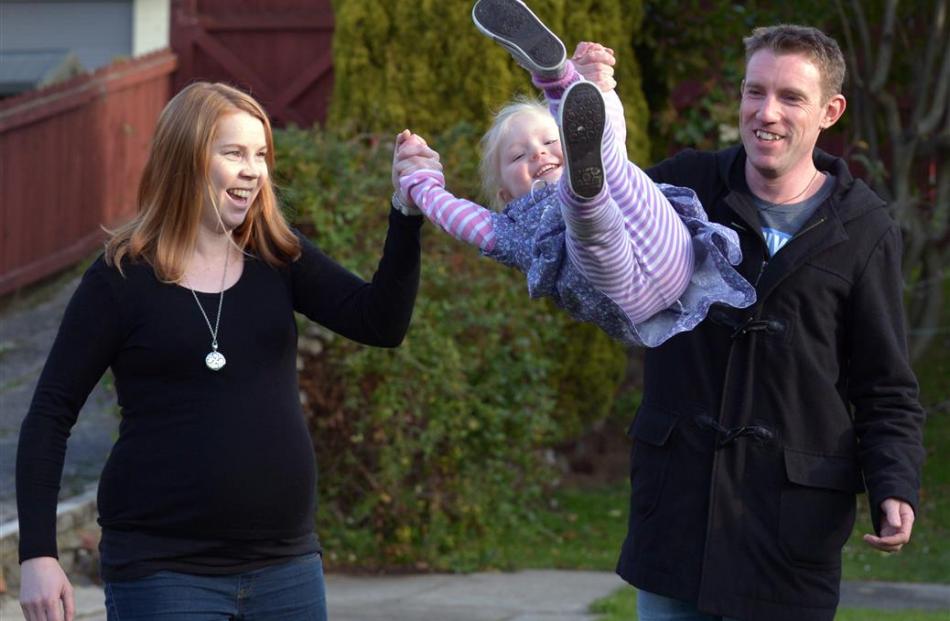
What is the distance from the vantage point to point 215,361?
344 cm

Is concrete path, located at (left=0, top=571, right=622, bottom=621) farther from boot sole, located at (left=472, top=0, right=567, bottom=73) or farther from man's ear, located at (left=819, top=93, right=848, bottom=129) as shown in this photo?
boot sole, located at (left=472, top=0, right=567, bottom=73)

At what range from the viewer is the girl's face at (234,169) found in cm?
353

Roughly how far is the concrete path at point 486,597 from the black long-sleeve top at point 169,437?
3.23 meters

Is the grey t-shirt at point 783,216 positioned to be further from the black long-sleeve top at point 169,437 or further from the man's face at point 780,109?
the black long-sleeve top at point 169,437

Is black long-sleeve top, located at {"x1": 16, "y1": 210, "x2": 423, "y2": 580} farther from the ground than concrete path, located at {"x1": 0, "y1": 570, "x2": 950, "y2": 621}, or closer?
farther from the ground

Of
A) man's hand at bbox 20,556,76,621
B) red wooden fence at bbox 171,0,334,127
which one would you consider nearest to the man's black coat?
man's hand at bbox 20,556,76,621

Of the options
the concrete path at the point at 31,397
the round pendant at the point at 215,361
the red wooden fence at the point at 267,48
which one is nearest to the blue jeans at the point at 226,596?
the round pendant at the point at 215,361

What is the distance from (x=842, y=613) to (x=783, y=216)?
390cm

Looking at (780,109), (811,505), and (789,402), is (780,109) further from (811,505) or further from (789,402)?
(811,505)

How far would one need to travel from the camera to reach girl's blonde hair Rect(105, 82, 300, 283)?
11.5 ft

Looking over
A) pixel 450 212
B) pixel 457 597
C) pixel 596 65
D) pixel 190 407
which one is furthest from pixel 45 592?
pixel 457 597

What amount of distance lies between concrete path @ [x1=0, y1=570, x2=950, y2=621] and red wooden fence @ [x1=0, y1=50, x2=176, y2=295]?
5014 mm

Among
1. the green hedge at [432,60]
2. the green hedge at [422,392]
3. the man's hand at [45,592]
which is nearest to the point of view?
the man's hand at [45,592]

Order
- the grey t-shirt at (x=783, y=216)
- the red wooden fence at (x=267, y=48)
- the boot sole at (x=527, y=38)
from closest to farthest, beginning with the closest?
the boot sole at (x=527, y=38) < the grey t-shirt at (x=783, y=216) < the red wooden fence at (x=267, y=48)
